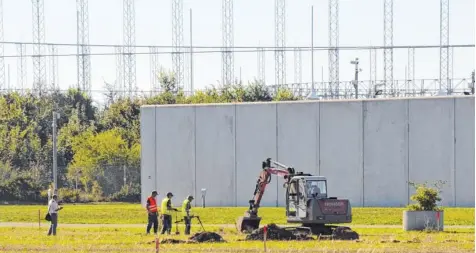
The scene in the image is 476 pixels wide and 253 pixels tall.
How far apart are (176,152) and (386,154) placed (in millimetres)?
13990

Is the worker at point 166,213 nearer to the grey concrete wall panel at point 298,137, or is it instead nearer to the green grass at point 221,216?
the green grass at point 221,216

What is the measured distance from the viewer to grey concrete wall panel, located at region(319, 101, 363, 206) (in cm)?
6875

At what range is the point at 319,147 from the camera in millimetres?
69938

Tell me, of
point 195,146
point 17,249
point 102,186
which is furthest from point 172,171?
point 17,249

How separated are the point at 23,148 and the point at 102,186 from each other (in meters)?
16.2

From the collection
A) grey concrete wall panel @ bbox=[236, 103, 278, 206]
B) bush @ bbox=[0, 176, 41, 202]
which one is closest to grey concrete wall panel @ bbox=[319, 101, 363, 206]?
grey concrete wall panel @ bbox=[236, 103, 278, 206]

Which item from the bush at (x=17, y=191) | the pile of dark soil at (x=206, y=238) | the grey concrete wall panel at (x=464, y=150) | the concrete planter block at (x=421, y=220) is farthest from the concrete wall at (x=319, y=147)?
the pile of dark soil at (x=206, y=238)

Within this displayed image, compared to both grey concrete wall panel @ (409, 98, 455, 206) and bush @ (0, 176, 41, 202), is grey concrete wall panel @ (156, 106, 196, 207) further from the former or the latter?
bush @ (0, 176, 41, 202)

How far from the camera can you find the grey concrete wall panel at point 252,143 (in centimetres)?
7144

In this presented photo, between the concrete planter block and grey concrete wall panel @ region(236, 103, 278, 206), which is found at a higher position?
grey concrete wall panel @ region(236, 103, 278, 206)

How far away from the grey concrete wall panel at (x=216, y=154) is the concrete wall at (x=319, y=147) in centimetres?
6

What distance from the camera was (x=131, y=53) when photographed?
108 m

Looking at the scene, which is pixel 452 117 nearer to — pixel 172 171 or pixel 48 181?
pixel 172 171

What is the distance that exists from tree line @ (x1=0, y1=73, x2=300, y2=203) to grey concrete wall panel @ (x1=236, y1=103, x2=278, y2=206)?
17241 millimetres
